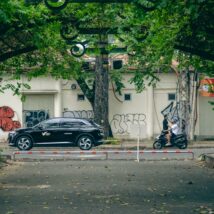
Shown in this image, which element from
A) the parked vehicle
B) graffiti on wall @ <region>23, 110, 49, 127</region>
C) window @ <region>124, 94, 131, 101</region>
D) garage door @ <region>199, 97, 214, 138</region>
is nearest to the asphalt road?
the parked vehicle

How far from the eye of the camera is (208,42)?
647 inches

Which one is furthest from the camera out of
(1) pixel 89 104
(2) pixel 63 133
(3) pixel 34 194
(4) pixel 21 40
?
(1) pixel 89 104

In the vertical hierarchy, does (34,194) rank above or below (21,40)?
below

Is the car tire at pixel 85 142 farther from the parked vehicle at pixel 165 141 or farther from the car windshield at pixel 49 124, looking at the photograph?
the parked vehicle at pixel 165 141

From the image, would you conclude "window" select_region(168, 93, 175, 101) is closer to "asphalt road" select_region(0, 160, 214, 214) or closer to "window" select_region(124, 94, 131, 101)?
"window" select_region(124, 94, 131, 101)

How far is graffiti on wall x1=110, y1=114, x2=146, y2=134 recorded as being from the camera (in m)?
38.7

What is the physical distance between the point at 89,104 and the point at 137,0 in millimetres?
27444

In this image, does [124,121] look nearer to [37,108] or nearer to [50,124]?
[37,108]

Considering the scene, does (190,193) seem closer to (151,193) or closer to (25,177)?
(151,193)

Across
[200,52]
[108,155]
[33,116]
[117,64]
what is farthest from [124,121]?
[200,52]

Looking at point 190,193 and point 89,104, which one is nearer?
point 190,193

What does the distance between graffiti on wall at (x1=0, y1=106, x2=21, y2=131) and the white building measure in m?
0.14


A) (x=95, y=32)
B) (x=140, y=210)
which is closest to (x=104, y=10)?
(x=95, y=32)

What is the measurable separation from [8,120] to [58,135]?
27.4 ft
